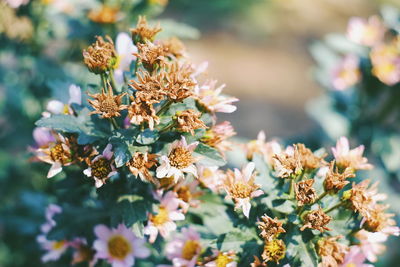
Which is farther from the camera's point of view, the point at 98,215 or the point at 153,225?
the point at 98,215

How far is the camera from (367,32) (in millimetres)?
2508

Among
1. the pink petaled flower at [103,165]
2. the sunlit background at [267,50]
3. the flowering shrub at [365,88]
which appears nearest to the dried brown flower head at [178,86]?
the pink petaled flower at [103,165]

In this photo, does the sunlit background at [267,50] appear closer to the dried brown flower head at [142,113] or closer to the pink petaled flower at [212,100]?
the pink petaled flower at [212,100]

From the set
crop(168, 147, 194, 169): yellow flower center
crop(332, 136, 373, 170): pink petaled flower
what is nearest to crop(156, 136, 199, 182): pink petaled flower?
crop(168, 147, 194, 169): yellow flower center

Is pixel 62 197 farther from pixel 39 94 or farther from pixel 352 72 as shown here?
pixel 352 72

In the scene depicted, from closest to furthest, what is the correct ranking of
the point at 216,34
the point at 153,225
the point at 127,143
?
the point at 127,143 < the point at 153,225 < the point at 216,34

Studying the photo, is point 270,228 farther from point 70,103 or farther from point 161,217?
point 70,103

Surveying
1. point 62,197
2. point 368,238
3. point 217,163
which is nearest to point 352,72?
point 368,238

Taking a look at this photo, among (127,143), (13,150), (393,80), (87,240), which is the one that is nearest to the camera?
(127,143)

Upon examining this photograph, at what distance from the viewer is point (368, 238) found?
4.45 feet

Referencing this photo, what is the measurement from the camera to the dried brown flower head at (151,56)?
1213 millimetres

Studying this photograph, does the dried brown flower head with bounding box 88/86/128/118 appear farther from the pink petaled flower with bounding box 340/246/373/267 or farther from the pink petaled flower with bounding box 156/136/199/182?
the pink petaled flower with bounding box 340/246/373/267

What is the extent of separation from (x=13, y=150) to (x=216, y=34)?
8.47 feet

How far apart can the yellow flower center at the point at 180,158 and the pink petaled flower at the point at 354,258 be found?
1.73 feet
